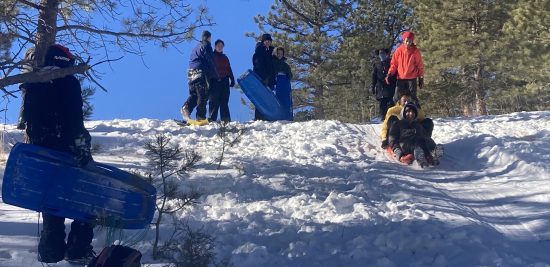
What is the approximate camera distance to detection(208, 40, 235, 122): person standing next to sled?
12.4m

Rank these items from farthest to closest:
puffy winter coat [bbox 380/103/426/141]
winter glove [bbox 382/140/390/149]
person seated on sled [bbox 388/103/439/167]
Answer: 1. puffy winter coat [bbox 380/103/426/141]
2. winter glove [bbox 382/140/390/149]
3. person seated on sled [bbox 388/103/439/167]

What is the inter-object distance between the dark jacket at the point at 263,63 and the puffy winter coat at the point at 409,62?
2.93 meters

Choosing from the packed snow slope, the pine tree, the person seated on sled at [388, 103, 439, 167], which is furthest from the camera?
the pine tree

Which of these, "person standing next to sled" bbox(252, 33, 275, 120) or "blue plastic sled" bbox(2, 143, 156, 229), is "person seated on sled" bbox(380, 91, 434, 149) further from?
"blue plastic sled" bbox(2, 143, 156, 229)

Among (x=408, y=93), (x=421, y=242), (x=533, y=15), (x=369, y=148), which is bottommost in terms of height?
(x=421, y=242)

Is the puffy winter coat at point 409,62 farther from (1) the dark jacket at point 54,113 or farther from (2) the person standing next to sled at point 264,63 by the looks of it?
(1) the dark jacket at point 54,113

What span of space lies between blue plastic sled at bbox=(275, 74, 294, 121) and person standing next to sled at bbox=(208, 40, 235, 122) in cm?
125

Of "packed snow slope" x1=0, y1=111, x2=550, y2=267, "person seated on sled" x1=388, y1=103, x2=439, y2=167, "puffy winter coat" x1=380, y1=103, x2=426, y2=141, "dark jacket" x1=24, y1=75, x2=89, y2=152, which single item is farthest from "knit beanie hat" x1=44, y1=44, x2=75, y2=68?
"puffy winter coat" x1=380, y1=103, x2=426, y2=141

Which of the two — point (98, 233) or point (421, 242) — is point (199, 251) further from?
point (421, 242)

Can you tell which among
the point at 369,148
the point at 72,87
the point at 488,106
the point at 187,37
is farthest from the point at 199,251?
the point at 488,106

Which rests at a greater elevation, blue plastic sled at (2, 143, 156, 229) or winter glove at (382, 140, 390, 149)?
winter glove at (382, 140, 390, 149)

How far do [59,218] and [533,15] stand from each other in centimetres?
1687

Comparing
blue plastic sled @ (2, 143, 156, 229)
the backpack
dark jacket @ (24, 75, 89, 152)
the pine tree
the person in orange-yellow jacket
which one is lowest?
the backpack

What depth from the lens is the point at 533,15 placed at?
59.5ft
